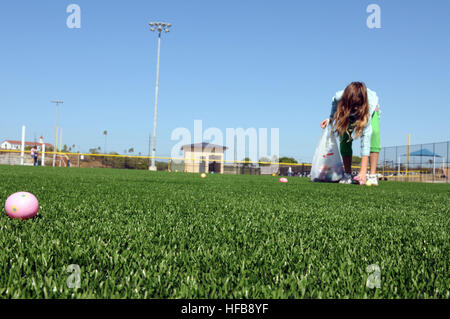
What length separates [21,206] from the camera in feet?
7.19

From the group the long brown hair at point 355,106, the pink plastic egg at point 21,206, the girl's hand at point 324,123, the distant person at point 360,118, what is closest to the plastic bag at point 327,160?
the girl's hand at point 324,123

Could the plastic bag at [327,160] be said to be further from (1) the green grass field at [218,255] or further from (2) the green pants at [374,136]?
(1) the green grass field at [218,255]

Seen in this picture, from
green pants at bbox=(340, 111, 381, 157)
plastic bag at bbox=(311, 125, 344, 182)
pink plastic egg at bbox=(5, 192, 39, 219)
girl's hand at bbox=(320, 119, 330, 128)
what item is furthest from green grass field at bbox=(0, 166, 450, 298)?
plastic bag at bbox=(311, 125, 344, 182)

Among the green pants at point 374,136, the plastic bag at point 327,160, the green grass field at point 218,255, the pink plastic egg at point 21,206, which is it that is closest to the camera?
the green grass field at point 218,255

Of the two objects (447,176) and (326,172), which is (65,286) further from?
(447,176)

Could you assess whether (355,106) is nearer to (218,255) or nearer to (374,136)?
(374,136)

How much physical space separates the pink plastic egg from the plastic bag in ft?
20.5

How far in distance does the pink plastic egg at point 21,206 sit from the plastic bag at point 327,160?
6233 millimetres

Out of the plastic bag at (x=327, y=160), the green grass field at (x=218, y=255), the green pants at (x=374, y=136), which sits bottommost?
the green grass field at (x=218, y=255)

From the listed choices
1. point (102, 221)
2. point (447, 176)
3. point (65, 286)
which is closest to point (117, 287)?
point (65, 286)

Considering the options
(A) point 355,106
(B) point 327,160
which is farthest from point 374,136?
(B) point 327,160

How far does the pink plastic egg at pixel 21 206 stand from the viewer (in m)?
2.19

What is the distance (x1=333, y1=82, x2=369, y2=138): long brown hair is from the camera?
637 cm
